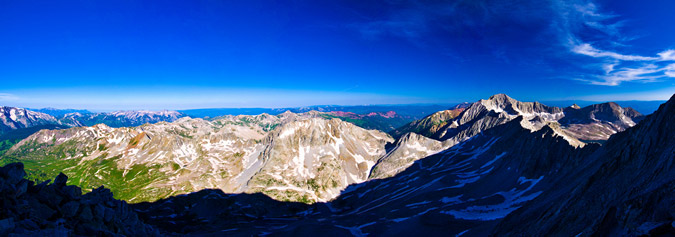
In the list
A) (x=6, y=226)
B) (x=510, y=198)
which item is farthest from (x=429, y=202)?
(x=6, y=226)

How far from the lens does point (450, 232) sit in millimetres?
81750

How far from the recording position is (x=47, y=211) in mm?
38469

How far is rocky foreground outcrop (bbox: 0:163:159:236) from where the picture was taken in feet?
102

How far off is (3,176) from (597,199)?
9722 centimetres

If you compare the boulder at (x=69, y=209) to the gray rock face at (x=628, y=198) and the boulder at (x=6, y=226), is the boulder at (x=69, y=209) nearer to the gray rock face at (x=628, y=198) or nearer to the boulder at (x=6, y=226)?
the boulder at (x=6, y=226)

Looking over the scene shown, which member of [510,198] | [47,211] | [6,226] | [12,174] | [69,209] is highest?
[12,174]

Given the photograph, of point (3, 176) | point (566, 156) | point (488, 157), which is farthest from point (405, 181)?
point (3, 176)

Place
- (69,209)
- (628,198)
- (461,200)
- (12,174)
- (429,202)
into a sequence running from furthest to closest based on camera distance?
(429,202) < (461,200) < (69,209) < (12,174) < (628,198)

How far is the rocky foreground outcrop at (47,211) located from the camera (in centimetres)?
3111

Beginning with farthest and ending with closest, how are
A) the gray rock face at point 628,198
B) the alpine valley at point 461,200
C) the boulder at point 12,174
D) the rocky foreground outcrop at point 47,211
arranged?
the boulder at point 12,174, the alpine valley at point 461,200, the rocky foreground outcrop at point 47,211, the gray rock face at point 628,198

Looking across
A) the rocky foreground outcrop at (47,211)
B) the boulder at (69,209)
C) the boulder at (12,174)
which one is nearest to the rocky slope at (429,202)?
the rocky foreground outcrop at (47,211)

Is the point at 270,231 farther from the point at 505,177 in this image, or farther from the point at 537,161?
the point at 537,161

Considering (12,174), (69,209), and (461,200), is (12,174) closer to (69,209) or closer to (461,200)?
(69,209)

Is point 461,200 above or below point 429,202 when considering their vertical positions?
above
